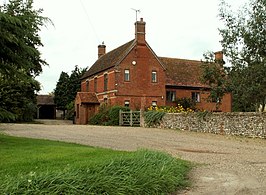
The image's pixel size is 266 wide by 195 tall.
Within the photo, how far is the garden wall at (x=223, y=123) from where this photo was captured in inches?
953

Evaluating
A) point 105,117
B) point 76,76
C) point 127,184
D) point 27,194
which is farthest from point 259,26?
point 76,76

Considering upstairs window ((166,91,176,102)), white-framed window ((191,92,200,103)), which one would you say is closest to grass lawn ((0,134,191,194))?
upstairs window ((166,91,176,102))

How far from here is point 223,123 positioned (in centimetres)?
2709

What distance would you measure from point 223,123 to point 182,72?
89.3 ft

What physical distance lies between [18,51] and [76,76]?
207 feet

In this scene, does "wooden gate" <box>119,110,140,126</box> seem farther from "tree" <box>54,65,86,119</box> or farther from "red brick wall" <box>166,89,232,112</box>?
"tree" <box>54,65,86,119</box>

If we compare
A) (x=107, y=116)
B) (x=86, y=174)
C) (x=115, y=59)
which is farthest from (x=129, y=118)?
(x=86, y=174)

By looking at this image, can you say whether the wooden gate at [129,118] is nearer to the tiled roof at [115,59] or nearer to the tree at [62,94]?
the tiled roof at [115,59]

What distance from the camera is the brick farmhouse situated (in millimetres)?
47344

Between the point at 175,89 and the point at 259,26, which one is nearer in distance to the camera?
the point at 259,26

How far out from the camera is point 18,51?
14461 millimetres

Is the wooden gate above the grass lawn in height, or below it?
above

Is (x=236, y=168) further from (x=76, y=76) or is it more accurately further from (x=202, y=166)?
(x=76, y=76)

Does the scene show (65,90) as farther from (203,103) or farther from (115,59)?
(203,103)
